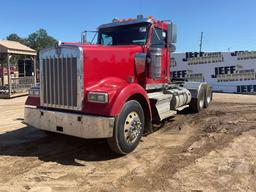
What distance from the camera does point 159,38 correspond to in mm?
8305

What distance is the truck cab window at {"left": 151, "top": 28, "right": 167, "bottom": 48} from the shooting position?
809 centimetres

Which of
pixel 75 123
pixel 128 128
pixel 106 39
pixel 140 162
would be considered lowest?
pixel 140 162

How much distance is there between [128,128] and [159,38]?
3016 millimetres

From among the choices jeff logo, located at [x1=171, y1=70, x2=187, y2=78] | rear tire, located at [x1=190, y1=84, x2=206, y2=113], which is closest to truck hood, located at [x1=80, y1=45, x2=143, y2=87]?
rear tire, located at [x1=190, y1=84, x2=206, y2=113]

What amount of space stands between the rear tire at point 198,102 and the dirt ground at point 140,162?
229 centimetres

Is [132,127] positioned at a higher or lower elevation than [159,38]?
lower

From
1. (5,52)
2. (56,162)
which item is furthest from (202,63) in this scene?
(56,162)

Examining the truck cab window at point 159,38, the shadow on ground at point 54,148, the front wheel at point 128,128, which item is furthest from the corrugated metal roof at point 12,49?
the front wheel at point 128,128

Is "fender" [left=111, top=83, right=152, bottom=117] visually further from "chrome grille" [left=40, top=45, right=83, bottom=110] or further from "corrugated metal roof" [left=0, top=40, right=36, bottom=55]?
"corrugated metal roof" [left=0, top=40, right=36, bottom=55]

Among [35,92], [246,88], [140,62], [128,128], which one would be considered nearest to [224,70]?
[246,88]

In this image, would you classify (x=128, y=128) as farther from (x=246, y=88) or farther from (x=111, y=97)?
(x=246, y=88)

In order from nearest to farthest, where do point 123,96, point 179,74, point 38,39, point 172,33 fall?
point 123,96
point 172,33
point 179,74
point 38,39

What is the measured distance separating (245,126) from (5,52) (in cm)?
1275

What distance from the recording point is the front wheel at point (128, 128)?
5.93 meters
